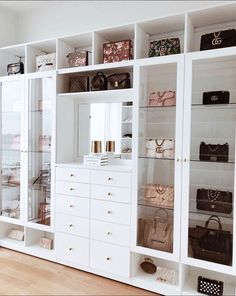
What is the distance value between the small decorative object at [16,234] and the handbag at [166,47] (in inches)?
95.2

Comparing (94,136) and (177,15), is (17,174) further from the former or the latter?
(177,15)

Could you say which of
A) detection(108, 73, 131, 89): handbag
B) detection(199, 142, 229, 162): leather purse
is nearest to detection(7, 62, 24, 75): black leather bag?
detection(108, 73, 131, 89): handbag

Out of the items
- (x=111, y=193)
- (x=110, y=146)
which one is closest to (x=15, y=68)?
(x=110, y=146)

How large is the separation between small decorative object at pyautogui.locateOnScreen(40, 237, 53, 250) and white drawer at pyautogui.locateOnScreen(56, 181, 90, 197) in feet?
2.01

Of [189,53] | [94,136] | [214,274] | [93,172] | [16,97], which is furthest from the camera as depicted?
[16,97]

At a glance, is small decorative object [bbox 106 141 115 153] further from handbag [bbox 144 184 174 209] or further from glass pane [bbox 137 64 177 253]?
handbag [bbox 144 184 174 209]

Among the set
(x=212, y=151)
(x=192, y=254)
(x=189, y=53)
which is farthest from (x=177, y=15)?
(x=192, y=254)

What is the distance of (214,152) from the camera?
2.20 meters

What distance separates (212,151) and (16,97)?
220 cm

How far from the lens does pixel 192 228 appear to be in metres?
2.24

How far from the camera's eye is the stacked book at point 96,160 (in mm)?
2635

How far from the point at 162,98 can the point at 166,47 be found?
0.43 metres

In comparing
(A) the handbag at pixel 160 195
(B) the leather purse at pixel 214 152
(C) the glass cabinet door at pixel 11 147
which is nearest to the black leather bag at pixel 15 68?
(C) the glass cabinet door at pixel 11 147

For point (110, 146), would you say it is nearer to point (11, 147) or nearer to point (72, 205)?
point (72, 205)
